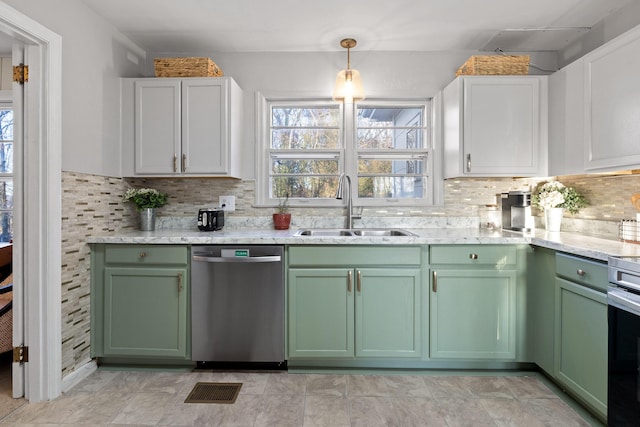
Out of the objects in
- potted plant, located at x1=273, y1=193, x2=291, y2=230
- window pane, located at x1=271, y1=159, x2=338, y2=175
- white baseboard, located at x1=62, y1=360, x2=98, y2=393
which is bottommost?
white baseboard, located at x1=62, y1=360, x2=98, y2=393

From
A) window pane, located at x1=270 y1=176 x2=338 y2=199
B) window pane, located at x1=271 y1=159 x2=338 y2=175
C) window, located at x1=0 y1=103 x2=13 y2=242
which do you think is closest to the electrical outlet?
window pane, located at x1=270 y1=176 x2=338 y2=199

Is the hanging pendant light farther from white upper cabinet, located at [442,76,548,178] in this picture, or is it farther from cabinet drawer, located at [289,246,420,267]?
cabinet drawer, located at [289,246,420,267]

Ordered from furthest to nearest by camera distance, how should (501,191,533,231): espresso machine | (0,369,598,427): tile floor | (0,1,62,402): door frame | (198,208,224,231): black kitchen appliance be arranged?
(198,208,224,231): black kitchen appliance
(501,191,533,231): espresso machine
(0,1,62,402): door frame
(0,369,598,427): tile floor

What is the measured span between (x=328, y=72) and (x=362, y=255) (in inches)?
63.2

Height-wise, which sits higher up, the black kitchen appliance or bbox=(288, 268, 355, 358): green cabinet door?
the black kitchen appliance

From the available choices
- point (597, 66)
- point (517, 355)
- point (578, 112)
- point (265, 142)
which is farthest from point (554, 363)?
point (265, 142)

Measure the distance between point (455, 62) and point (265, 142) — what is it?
5.61 ft

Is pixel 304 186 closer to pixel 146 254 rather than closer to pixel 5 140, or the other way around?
pixel 146 254

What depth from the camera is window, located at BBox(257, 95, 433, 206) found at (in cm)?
298

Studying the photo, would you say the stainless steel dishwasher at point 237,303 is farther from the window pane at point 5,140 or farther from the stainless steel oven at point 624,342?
the window pane at point 5,140

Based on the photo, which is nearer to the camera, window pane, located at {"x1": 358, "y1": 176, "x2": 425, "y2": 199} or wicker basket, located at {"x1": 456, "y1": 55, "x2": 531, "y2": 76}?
wicker basket, located at {"x1": 456, "y1": 55, "x2": 531, "y2": 76}

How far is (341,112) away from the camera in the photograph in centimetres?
300

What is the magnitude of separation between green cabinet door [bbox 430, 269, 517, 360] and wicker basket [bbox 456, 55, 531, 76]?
144 cm

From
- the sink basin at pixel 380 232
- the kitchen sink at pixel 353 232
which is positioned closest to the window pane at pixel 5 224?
the kitchen sink at pixel 353 232
